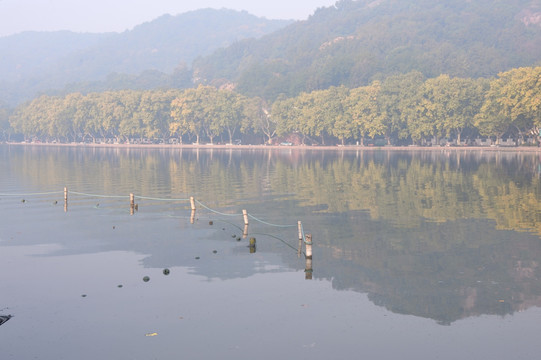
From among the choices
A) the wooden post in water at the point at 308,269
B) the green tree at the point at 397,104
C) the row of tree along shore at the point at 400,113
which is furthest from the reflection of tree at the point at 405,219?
the green tree at the point at 397,104

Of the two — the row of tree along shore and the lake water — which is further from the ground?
the row of tree along shore

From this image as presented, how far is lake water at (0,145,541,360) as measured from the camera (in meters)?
18.0

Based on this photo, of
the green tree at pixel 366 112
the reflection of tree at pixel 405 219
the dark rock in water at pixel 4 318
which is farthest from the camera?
the green tree at pixel 366 112

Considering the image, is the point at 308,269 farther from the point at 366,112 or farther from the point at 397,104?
the point at 397,104

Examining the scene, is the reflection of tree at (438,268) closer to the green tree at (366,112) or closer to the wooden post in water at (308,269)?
the wooden post in water at (308,269)

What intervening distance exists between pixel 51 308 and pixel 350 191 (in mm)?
38228

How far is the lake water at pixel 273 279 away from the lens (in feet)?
59.0

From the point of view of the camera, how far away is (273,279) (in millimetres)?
24609

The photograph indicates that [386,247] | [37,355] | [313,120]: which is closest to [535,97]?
[313,120]

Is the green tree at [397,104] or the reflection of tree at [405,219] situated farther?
the green tree at [397,104]

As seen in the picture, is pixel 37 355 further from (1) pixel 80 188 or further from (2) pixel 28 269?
(1) pixel 80 188

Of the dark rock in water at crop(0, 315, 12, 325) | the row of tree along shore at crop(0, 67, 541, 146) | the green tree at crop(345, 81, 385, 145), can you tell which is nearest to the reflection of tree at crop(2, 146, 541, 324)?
the dark rock in water at crop(0, 315, 12, 325)

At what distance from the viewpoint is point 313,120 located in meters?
172

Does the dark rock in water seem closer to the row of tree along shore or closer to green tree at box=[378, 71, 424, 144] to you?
the row of tree along shore
